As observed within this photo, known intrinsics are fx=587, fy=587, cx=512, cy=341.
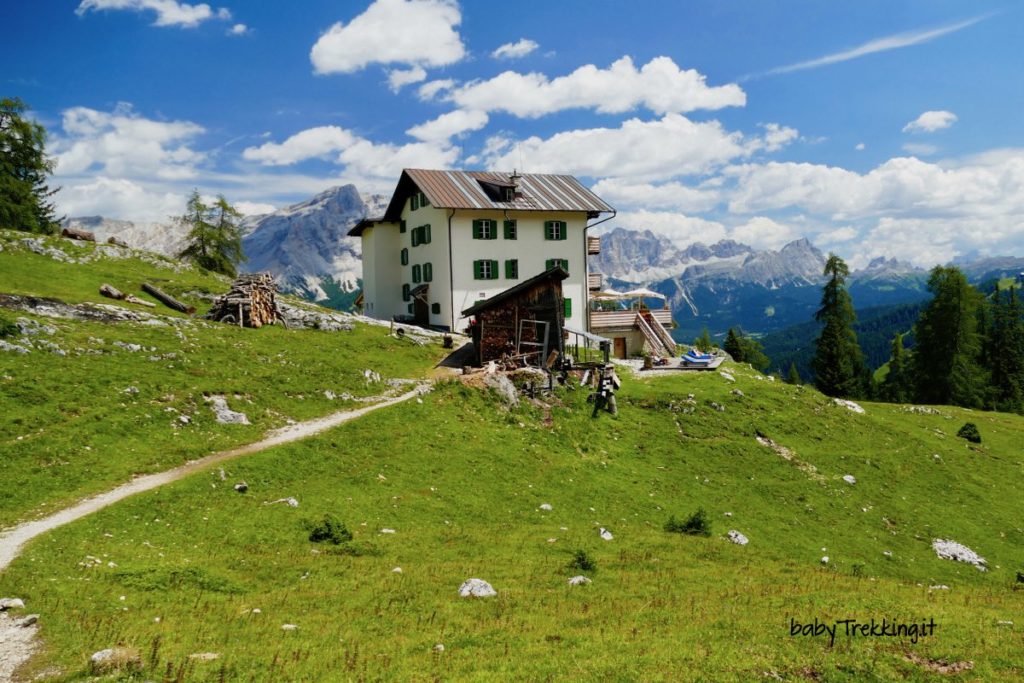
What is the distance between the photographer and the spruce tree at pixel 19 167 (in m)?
62.4

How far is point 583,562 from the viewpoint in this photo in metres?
15.8

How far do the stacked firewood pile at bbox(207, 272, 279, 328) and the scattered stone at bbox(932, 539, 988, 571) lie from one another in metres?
40.1

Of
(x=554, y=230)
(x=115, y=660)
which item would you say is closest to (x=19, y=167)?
(x=554, y=230)

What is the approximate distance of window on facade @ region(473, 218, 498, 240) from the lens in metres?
54.2

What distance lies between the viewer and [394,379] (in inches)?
1398

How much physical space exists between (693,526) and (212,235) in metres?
70.6

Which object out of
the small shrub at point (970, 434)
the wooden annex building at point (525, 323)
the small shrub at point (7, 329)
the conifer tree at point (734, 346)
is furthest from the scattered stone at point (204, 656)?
the conifer tree at point (734, 346)

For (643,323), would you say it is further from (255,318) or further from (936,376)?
(936,376)

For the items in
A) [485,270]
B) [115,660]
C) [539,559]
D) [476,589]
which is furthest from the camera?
[485,270]

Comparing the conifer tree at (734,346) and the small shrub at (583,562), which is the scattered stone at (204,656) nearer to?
the small shrub at (583,562)

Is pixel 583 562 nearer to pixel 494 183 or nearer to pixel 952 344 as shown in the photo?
pixel 494 183

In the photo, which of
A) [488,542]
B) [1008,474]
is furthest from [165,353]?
[1008,474]

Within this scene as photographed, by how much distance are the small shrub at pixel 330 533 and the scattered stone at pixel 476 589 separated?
4.29 meters

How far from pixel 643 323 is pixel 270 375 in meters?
36.4
